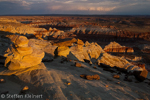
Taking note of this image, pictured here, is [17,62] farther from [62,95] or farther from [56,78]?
[62,95]

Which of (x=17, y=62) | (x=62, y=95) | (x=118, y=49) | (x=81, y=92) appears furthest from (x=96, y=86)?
(x=118, y=49)

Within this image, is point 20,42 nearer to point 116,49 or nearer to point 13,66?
point 13,66

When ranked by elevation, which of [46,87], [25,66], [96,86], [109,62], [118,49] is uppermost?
[25,66]

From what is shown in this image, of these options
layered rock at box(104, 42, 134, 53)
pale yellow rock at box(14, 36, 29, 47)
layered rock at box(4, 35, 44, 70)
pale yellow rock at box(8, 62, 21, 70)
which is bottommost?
layered rock at box(104, 42, 134, 53)

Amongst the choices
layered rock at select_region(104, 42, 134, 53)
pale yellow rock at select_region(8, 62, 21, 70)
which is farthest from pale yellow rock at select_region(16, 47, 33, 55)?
layered rock at select_region(104, 42, 134, 53)

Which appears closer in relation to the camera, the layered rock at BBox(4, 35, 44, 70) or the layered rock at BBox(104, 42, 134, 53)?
the layered rock at BBox(4, 35, 44, 70)

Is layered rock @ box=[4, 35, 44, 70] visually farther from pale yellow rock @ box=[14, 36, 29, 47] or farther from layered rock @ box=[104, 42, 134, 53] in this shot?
layered rock @ box=[104, 42, 134, 53]

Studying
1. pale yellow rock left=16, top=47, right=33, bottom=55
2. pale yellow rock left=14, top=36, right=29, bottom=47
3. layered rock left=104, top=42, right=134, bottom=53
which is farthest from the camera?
layered rock left=104, top=42, right=134, bottom=53

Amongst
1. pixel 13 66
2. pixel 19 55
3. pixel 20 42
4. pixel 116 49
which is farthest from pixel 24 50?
pixel 116 49
